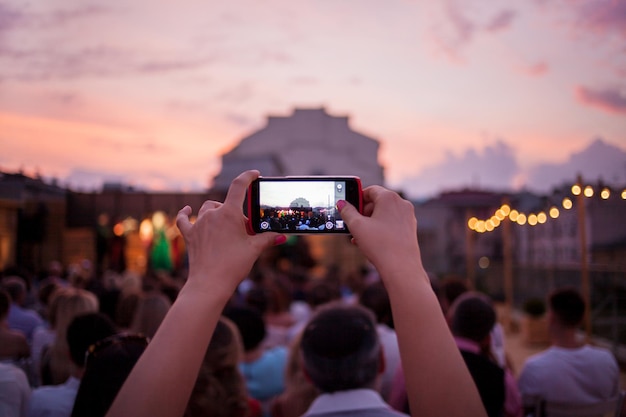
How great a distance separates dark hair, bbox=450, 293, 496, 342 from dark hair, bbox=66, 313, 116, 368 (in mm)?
2210

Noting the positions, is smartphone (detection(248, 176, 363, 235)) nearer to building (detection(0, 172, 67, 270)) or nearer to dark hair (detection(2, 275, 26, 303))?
building (detection(0, 172, 67, 270))

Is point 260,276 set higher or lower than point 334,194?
lower

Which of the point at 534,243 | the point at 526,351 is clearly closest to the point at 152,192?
the point at 526,351

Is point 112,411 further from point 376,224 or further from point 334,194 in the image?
point 334,194

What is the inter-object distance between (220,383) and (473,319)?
1803mm

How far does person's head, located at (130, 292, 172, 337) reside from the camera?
473 cm

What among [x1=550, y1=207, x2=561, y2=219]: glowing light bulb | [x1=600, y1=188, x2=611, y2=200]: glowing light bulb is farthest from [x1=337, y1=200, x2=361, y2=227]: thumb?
[x1=550, y1=207, x2=561, y2=219]: glowing light bulb

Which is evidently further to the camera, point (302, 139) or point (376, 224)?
point (302, 139)

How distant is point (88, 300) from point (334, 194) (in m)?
3.74

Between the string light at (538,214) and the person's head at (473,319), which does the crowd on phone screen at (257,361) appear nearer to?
the person's head at (473,319)

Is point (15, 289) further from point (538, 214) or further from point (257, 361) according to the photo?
point (538, 214)

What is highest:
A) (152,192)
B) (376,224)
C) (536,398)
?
(152,192)

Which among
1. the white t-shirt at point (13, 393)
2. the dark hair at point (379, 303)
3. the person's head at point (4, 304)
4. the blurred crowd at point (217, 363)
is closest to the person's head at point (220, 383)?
the blurred crowd at point (217, 363)

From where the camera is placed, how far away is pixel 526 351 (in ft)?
51.7
